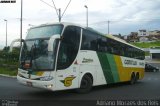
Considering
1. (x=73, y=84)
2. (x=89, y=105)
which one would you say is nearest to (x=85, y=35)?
(x=73, y=84)

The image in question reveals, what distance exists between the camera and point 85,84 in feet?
55.6

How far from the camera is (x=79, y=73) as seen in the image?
16.3 meters

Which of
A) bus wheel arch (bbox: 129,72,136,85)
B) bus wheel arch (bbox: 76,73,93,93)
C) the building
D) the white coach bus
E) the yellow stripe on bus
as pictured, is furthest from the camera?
the building

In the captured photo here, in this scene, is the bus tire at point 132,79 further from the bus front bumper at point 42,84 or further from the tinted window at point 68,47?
the bus front bumper at point 42,84

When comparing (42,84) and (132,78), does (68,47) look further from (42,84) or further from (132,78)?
(132,78)

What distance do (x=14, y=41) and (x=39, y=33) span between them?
1.35 metres

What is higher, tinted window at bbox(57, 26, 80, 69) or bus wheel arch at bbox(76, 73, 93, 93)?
tinted window at bbox(57, 26, 80, 69)

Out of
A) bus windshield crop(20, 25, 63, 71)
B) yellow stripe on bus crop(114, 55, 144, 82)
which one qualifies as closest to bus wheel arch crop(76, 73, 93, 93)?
bus windshield crop(20, 25, 63, 71)

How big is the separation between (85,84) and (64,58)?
95.3 inches

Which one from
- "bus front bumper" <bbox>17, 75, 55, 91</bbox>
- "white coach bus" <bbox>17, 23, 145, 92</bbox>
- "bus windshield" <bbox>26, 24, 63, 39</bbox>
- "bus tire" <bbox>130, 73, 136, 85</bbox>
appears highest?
"bus windshield" <bbox>26, 24, 63, 39</bbox>

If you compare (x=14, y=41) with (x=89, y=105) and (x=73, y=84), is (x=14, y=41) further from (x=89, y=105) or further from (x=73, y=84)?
(x=89, y=105)

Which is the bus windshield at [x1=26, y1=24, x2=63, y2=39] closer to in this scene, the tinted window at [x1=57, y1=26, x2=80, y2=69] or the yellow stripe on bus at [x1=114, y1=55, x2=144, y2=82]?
the tinted window at [x1=57, y1=26, x2=80, y2=69]

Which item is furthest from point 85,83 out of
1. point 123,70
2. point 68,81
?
point 123,70

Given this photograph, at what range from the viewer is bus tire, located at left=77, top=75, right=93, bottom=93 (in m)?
16.7
